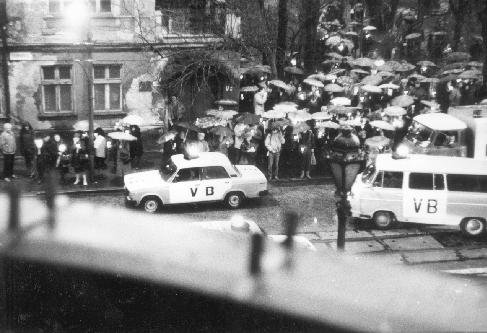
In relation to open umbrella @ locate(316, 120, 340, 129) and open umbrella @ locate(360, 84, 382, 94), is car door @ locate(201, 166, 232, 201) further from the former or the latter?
open umbrella @ locate(360, 84, 382, 94)

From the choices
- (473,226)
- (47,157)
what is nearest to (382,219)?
(473,226)

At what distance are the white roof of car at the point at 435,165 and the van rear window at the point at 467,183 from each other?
0.10 meters

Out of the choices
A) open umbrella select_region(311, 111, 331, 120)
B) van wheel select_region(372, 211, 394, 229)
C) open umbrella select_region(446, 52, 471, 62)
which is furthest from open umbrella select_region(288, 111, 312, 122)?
open umbrella select_region(446, 52, 471, 62)

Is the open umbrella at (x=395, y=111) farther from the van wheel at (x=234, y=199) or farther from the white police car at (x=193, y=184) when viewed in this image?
the van wheel at (x=234, y=199)

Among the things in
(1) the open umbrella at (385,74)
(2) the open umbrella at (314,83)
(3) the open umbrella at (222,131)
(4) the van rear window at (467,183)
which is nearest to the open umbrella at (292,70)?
(2) the open umbrella at (314,83)

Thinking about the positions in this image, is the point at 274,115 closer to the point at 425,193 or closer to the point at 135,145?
the point at 135,145

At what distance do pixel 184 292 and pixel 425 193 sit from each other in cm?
1054

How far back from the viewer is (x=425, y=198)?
14531mm

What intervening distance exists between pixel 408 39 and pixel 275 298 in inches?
963

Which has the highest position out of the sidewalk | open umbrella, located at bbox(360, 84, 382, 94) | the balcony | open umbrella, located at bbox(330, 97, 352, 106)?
the balcony

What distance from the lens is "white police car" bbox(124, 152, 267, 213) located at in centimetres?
1556

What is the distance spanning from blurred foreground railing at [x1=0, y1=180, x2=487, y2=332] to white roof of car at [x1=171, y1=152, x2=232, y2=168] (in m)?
9.95

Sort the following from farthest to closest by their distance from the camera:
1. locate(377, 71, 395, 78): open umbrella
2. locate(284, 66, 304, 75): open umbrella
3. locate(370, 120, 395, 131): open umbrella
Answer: locate(284, 66, 304, 75): open umbrella, locate(377, 71, 395, 78): open umbrella, locate(370, 120, 395, 131): open umbrella

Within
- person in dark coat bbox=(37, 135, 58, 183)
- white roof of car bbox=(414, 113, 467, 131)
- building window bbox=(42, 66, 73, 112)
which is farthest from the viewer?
building window bbox=(42, 66, 73, 112)
